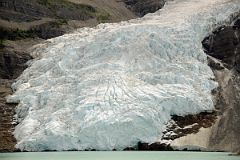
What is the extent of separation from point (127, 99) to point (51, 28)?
2847 cm

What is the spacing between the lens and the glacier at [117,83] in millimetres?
49875

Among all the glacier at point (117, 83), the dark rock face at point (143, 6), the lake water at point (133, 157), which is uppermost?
the dark rock face at point (143, 6)

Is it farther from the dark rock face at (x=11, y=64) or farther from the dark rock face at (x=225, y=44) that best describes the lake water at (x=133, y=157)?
the dark rock face at (x=11, y=64)

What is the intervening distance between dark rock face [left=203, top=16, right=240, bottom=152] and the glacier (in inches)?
37.1

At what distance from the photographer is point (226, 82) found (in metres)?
56.7

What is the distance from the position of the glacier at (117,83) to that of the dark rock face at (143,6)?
60.5ft

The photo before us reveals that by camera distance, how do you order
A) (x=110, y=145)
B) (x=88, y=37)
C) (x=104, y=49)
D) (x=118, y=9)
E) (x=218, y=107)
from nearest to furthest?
(x=110, y=145), (x=218, y=107), (x=104, y=49), (x=88, y=37), (x=118, y=9)

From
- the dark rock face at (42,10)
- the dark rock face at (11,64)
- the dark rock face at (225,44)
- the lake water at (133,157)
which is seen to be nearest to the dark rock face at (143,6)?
the dark rock face at (42,10)

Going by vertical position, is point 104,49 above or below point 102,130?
above

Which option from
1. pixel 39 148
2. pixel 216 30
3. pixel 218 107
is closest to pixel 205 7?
pixel 216 30

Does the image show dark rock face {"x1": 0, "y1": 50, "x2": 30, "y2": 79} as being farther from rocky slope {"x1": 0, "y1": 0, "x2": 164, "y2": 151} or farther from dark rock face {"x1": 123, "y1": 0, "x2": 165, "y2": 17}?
dark rock face {"x1": 123, "y1": 0, "x2": 165, "y2": 17}

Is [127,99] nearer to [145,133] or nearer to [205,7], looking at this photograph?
[145,133]

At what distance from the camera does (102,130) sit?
4966cm

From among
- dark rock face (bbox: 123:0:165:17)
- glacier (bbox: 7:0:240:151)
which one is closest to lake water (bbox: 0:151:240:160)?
glacier (bbox: 7:0:240:151)
